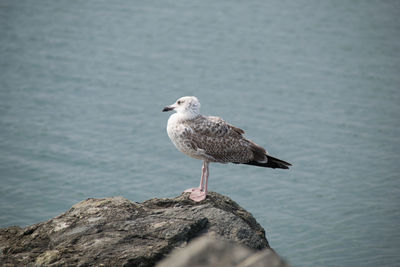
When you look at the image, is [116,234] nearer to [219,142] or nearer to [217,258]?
[219,142]

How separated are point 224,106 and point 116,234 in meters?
14.3

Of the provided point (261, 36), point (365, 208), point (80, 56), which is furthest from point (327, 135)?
point (80, 56)

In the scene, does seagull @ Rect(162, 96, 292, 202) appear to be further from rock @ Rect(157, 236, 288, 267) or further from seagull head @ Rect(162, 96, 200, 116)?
rock @ Rect(157, 236, 288, 267)

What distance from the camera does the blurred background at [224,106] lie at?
16.5m

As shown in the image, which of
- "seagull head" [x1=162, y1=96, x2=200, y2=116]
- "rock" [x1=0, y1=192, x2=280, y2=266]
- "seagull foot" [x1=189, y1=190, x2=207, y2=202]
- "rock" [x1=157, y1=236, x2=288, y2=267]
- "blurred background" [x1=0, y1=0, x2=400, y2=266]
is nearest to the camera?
"rock" [x1=157, y1=236, x2=288, y2=267]

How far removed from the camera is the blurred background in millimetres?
16500

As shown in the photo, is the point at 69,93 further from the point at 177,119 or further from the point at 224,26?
the point at 177,119

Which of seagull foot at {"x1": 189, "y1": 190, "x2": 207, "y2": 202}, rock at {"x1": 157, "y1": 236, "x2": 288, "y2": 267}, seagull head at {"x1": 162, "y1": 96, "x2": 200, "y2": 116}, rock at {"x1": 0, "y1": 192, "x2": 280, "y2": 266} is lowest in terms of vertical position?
rock at {"x1": 0, "y1": 192, "x2": 280, "y2": 266}

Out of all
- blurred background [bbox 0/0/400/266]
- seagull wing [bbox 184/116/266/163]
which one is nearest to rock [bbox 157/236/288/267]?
seagull wing [bbox 184/116/266/163]

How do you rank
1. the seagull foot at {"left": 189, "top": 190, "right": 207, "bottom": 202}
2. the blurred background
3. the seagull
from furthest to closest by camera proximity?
1. the blurred background
2. the seagull
3. the seagull foot at {"left": 189, "top": 190, "right": 207, "bottom": 202}

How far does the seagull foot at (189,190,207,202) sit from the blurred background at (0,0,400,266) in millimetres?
5461

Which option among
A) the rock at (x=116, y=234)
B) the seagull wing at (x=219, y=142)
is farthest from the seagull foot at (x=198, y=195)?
the seagull wing at (x=219, y=142)

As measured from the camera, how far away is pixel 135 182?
17359mm

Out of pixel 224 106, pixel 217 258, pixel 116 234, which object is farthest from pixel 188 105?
pixel 224 106
